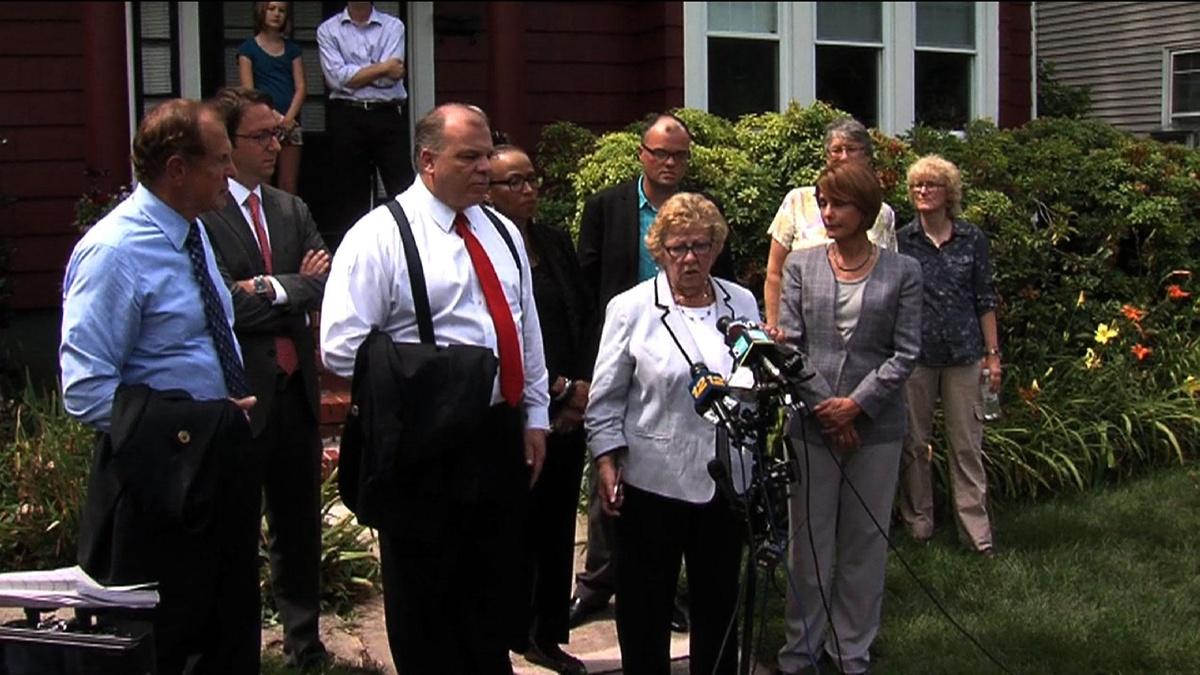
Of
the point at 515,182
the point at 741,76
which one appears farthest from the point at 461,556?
the point at 741,76

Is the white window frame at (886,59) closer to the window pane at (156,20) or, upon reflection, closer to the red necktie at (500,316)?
the window pane at (156,20)

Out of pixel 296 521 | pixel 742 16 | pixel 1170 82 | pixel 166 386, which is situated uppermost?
pixel 1170 82

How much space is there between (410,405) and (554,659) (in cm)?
164

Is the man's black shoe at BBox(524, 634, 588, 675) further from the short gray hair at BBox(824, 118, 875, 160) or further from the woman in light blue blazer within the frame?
the short gray hair at BBox(824, 118, 875, 160)

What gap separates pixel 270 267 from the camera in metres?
4.54

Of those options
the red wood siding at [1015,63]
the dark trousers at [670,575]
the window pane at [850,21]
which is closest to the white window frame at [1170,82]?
the red wood siding at [1015,63]

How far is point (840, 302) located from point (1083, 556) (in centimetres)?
222

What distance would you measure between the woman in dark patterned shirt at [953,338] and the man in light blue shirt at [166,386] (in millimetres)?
3359

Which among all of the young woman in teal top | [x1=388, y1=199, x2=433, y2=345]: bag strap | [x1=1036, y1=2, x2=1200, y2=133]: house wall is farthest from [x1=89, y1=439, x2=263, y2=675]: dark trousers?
[x1=1036, y1=2, x2=1200, y2=133]: house wall

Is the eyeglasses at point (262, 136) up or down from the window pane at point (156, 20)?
down

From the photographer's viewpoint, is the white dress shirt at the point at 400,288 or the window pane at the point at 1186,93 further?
the window pane at the point at 1186,93

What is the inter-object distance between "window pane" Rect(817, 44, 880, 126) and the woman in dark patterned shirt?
5.74m

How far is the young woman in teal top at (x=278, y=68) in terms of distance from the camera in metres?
8.52

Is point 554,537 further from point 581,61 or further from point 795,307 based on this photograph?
point 581,61
